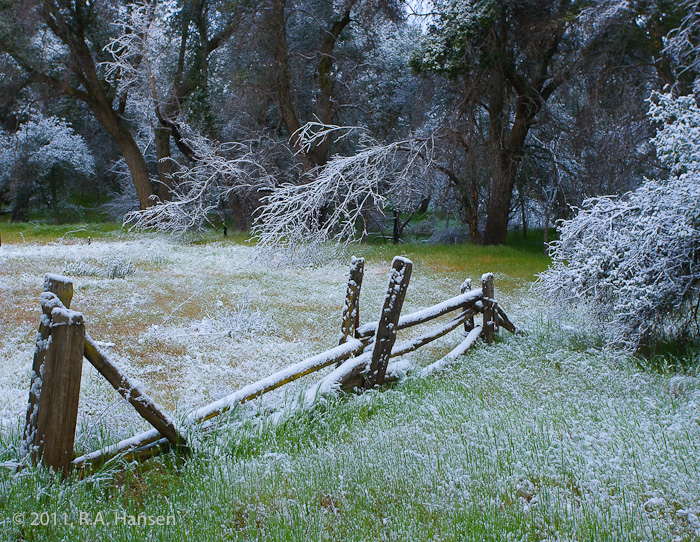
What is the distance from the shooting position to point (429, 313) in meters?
6.81

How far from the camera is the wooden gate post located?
3.31 metres

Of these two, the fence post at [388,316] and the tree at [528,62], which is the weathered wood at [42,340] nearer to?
the fence post at [388,316]

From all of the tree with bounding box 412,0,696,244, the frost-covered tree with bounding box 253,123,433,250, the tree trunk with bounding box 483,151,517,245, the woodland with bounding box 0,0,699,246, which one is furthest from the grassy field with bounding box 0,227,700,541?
the tree trunk with bounding box 483,151,517,245

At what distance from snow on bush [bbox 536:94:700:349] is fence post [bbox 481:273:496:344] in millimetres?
747

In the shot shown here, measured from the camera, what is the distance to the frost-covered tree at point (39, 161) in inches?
1056

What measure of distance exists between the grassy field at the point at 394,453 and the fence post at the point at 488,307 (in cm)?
37

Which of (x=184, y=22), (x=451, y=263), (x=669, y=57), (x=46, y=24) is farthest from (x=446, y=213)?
(x=46, y=24)

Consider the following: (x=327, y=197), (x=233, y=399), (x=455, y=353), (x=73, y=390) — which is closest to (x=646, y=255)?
(x=455, y=353)

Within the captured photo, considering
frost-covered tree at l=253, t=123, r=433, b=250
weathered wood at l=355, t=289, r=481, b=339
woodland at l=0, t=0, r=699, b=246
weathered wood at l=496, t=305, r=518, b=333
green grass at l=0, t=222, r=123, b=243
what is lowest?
green grass at l=0, t=222, r=123, b=243

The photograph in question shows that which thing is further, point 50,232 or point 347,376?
point 50,232

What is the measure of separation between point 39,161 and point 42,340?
91.9 ft

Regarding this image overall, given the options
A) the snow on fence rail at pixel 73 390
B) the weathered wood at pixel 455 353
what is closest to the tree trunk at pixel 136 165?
the weathered wood at pixel 455 353

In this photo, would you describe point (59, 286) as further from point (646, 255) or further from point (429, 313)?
point (646, 255)

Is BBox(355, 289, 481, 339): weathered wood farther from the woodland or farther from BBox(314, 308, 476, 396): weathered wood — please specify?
the woodland
